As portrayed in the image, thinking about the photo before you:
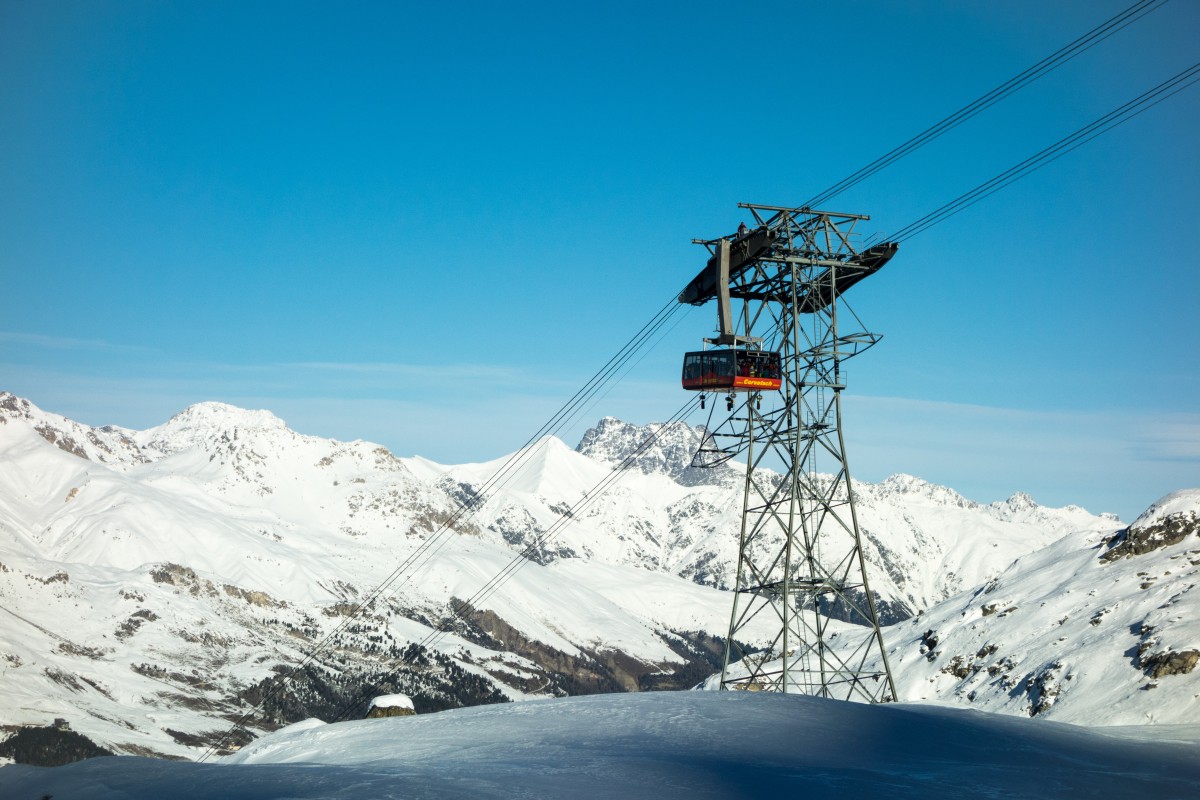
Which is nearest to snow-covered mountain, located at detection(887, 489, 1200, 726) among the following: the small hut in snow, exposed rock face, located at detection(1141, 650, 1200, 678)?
exposed rock face, located at detection(1141, 650, 1200, 678)

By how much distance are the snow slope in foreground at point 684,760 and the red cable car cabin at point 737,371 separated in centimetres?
1833

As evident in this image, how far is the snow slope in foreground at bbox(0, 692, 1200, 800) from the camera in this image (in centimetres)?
2169

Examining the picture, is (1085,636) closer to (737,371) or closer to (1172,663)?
(1172,663)

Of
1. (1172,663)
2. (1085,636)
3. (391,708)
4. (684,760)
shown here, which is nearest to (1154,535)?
(1085,636)

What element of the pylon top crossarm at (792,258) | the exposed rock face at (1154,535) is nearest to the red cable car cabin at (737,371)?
the pylon top crossarm at (792,258)

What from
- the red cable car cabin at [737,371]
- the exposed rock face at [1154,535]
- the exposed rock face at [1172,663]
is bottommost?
the exposed rock face at [1172,663]

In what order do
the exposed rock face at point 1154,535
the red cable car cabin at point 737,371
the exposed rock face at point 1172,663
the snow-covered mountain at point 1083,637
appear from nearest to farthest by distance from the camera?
the red cable car cabin at point 737,371 → the exposed rock face at point 1172,663 → the snow-covered mountain at point 1083,637 → the exposed rock face at point 1154,535

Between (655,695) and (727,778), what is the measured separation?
13.3 meters

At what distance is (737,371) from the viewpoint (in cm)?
4762

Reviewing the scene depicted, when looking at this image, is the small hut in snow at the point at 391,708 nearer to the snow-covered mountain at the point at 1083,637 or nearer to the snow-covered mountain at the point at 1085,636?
the snow-covered mountain at the point at 1085,636

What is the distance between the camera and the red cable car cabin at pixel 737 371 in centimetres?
4753

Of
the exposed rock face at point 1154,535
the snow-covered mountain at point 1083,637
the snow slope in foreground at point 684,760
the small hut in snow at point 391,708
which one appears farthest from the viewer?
the exposed rock face at point 1154,535

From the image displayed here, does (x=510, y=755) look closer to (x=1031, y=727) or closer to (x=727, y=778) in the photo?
(x=727, y=778)

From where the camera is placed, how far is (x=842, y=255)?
47250mm
